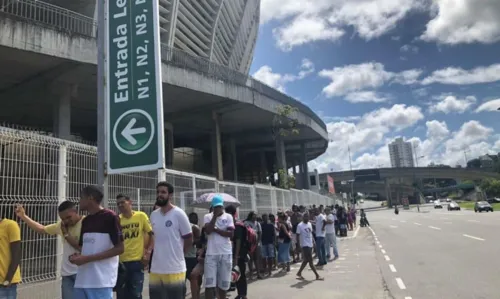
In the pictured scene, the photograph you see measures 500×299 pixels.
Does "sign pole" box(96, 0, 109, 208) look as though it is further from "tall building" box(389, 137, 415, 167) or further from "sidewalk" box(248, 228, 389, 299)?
"tall building" box(389, 137, 415, 167)

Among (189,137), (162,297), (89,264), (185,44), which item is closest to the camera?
(89,264)

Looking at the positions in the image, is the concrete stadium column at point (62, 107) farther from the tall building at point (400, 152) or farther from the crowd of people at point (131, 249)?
the tall building at point (400, 152)

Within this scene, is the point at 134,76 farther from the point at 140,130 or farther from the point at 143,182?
the point at 143,182

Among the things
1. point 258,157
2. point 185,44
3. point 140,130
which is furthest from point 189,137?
point 140,130

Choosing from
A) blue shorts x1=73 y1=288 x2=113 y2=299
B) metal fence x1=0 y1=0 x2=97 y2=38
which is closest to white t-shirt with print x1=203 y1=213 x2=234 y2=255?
blue shorts x1=73 y1=288 x2=113 y2=299

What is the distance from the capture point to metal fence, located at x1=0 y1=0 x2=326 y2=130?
1625 cm

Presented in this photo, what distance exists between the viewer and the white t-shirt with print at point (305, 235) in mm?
10272

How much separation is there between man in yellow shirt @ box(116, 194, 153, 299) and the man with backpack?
1.84m

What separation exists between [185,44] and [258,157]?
2112 cm

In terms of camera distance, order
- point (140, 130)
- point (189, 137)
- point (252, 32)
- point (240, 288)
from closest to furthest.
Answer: point (140, 130)
point (240, 288)
point (189, 137)
point (252, 32)

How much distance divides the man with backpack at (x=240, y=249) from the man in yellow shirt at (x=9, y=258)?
336 cm

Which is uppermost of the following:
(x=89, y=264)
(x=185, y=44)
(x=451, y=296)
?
(x=185, y=44)

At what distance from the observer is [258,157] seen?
4697 centimetres

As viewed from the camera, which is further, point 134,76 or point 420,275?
point 420,275
